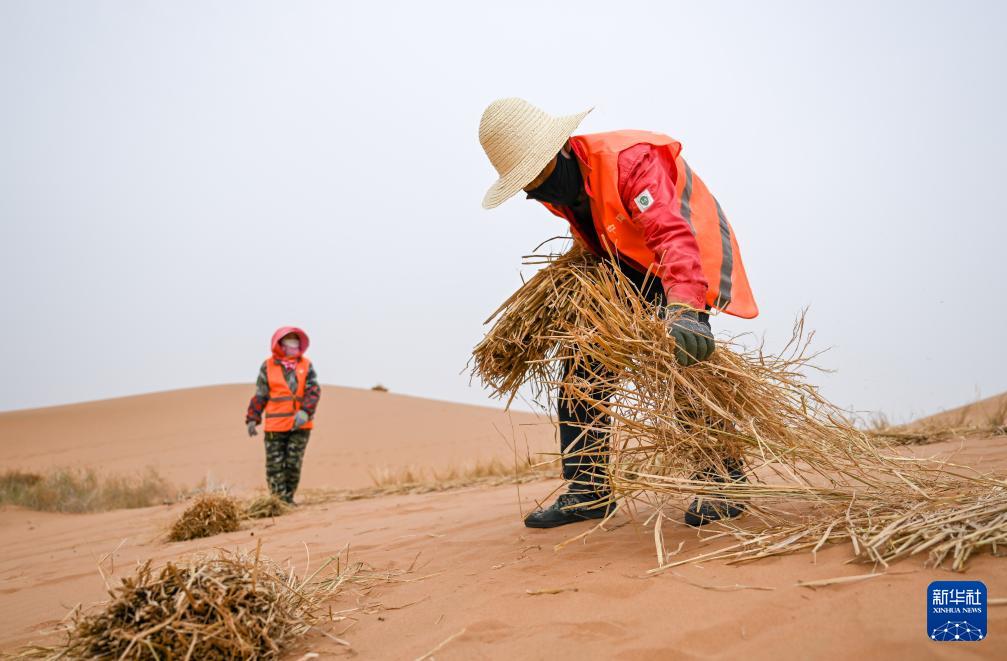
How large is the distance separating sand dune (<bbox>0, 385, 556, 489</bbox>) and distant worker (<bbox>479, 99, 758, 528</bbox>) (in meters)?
8.55

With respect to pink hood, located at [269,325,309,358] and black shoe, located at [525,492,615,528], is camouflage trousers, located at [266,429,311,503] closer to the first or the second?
pink hood, located at [269,325,309,358]

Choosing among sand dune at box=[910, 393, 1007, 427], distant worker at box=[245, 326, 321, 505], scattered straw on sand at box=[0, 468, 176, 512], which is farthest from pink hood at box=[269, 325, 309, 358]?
sand dune at box=[910, 393, 1007, 427]

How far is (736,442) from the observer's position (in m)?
2.44

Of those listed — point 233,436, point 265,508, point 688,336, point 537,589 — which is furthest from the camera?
point 233,436

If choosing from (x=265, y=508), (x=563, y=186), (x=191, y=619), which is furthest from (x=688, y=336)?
(x=265, y=508)

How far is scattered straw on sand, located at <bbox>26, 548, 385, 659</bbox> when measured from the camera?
1.60 metres

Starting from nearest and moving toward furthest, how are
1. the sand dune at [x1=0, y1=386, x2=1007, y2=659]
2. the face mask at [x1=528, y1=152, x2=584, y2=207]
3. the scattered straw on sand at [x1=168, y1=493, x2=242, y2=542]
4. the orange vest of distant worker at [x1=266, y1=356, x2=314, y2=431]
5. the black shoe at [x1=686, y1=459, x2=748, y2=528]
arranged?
1. the sand dune at [x1=0, y1=386, x2=1007, y2=659]
2. the black shoe at [x1=686, y1=459, x2=748, y2=528]
3. the face mask at [x1=528, y1=152, x2=584, y2=207]
4. the scattered straw on sand at [x1=168, y1=493, x2=242, y2=542]
5. the orange vest of distant worker at [x1=266, y1=356, x2=314, y2=431]

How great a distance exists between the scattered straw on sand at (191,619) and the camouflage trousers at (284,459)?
4856mm

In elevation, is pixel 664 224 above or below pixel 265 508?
above

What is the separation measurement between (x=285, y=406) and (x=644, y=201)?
5.08 meters

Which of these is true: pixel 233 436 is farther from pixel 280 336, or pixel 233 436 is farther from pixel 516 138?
pixel 516 138

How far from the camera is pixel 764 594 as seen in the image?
1.64 metres

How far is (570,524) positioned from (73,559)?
3.05m

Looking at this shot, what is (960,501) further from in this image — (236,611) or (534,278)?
(236,611)
